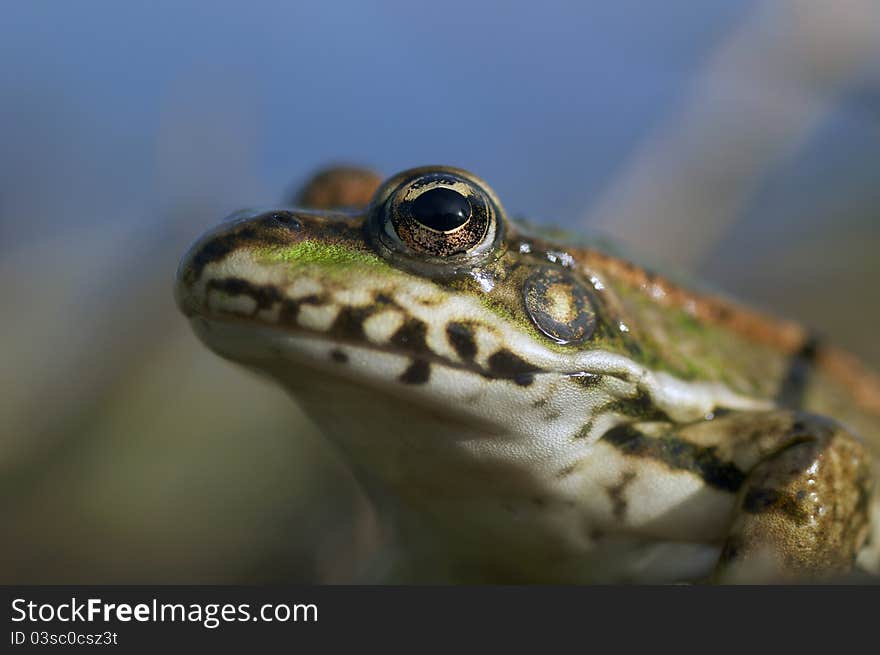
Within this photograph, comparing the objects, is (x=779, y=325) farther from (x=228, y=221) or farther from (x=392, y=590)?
(x=228, y=221)

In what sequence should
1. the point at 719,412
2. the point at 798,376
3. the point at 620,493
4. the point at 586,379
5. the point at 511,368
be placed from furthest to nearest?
1. the point at 798,376
2. the point at 719,412
3. the point at 620,493
4. the point at 586,379
5. the point at 511,368

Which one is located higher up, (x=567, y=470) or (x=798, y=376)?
(x=798, y=376)

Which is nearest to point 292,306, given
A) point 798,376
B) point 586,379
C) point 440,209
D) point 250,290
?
point 250,290

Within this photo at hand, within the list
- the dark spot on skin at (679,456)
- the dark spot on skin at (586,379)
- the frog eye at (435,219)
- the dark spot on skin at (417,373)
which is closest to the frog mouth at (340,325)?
the dark spot on skin at (417,373)

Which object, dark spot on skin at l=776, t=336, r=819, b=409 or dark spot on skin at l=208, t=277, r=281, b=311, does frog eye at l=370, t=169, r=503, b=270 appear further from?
dark spot on skin at l=776, t=336, r=819, b=409

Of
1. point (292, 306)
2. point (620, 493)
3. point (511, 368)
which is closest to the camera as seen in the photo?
point (292, 306)

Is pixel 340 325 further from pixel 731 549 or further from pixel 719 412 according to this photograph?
pixel 719 412

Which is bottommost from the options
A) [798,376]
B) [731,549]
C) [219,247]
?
[731,549]

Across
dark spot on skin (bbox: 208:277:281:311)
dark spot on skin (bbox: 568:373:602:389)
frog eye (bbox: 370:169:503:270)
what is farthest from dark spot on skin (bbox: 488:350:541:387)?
dark spot on skin (bbox: 208:277:281:311)
